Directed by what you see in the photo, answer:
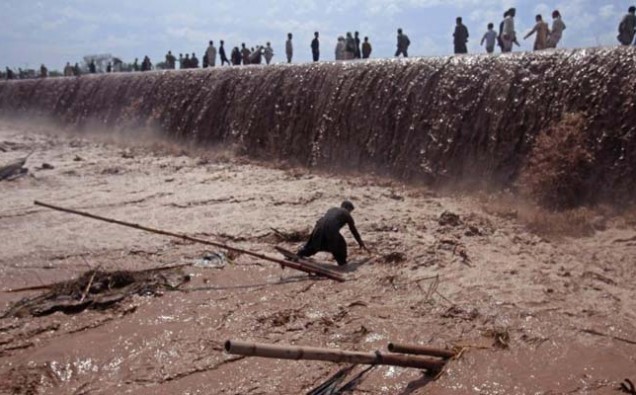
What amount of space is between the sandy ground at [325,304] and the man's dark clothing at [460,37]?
5.69 meters

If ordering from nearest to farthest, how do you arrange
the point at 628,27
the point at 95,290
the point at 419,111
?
the point at 95,290 → the point at 628,27 → the point at 419,111

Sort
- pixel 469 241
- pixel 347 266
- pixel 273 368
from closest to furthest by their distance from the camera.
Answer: pixel 273 368 < pixel 347 266 < pixel 469 241

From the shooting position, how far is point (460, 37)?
1380 centimetres

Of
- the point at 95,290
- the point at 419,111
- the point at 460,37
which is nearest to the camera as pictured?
the point at 95,290

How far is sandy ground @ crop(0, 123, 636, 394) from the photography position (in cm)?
438

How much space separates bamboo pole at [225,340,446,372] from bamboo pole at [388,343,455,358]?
45mm

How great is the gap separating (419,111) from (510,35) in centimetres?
354

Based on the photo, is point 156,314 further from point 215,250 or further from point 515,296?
point 515,296

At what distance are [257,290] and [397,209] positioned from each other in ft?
11.9

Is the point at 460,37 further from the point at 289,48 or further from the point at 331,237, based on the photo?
the point at 331,237

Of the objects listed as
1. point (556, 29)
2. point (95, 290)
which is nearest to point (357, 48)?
→ point (556, 29)

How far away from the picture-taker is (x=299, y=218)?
28.4ft

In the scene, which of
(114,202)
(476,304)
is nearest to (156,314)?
(476,304)

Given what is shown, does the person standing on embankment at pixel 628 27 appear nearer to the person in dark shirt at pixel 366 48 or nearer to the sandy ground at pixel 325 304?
the sandy ground at pixel 325 304
